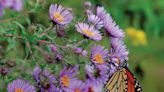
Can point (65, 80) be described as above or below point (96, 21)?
below

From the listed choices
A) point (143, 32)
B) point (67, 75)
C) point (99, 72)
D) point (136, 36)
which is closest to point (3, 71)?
point (67, 75)

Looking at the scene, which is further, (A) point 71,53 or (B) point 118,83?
(B) point 118,83

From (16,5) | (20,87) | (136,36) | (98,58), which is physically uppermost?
(136,36)

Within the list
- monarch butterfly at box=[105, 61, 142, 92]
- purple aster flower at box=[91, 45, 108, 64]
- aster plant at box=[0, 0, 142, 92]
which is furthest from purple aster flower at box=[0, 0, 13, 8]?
monarch butterfly at box=[105, 61, 142, 92]

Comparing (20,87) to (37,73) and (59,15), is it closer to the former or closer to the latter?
(37,73)

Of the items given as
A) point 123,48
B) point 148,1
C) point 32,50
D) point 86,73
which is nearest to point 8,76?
point 32,50

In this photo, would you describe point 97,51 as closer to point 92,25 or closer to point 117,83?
point 92,25

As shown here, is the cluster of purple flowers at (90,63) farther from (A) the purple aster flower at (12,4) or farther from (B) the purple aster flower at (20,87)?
(A) the purple aster flower at (12,4)
